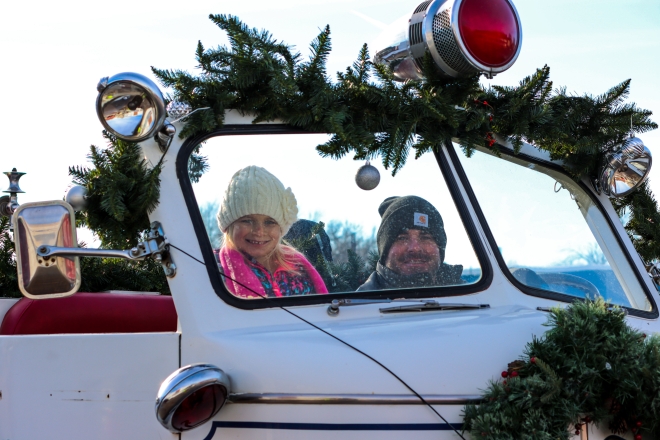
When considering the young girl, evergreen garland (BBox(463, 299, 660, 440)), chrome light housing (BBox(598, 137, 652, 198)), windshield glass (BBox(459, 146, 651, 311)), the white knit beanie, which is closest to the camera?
evergreen garland (BBox(463, 299, 660, 440))

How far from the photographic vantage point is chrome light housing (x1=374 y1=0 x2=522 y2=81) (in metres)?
2.73

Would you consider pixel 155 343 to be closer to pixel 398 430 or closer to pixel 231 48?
pixel 398 430

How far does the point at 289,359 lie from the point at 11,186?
1.96 meters

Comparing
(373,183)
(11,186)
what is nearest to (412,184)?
(373,183)

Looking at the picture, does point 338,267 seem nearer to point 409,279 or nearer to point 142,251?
point 409,279

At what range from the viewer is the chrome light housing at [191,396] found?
2090 mm

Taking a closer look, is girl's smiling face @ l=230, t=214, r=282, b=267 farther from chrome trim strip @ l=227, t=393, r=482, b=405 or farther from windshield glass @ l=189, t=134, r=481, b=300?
chrome trim strip @ l=227, t=393, r=482, b=405

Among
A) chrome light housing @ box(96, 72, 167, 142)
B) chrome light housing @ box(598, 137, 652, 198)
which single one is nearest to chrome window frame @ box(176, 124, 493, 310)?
chrome light housing @ box(96, 72, 167, 142)

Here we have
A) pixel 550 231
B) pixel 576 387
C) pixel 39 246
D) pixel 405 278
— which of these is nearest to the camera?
pixel 576 387

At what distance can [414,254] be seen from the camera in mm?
2680

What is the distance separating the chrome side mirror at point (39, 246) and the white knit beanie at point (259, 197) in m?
0.56

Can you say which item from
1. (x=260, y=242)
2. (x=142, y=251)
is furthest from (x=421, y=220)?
(x=142, y=251)

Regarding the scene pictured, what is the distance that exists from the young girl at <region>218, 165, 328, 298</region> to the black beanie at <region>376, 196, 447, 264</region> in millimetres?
324

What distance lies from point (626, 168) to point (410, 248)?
1.16 meters
